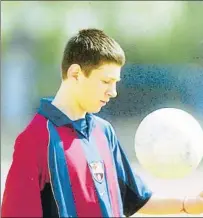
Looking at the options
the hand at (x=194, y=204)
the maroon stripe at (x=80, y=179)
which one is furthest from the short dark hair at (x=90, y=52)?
the hand at (x=194, y=204)

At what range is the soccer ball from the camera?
1217mm

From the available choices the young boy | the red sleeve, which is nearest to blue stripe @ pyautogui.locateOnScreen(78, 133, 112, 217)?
the young boy

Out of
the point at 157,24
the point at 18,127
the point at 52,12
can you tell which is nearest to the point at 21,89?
the point at 18,127

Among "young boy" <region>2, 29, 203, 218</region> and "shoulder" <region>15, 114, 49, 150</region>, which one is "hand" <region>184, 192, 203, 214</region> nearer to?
"young boy" <region>2, 29, 203, 218</region>

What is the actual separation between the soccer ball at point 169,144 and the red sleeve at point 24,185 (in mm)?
216

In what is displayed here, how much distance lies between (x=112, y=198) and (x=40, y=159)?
16 cm

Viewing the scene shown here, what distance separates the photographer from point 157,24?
1.55 meters

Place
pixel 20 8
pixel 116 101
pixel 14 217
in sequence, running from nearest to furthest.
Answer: pixel 14 217, pixel 116 101, pixel 20 8

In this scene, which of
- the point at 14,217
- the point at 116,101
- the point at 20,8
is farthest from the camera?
the point at 20,8

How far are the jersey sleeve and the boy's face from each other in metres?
0.09

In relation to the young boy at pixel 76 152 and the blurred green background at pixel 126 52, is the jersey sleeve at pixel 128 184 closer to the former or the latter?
the young boy at pixel 76 152

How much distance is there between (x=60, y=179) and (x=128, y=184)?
0.17 m

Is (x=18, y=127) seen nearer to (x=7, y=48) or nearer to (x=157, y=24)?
(x=7, y=48)

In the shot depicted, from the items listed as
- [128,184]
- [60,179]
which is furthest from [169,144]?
[60,179]
